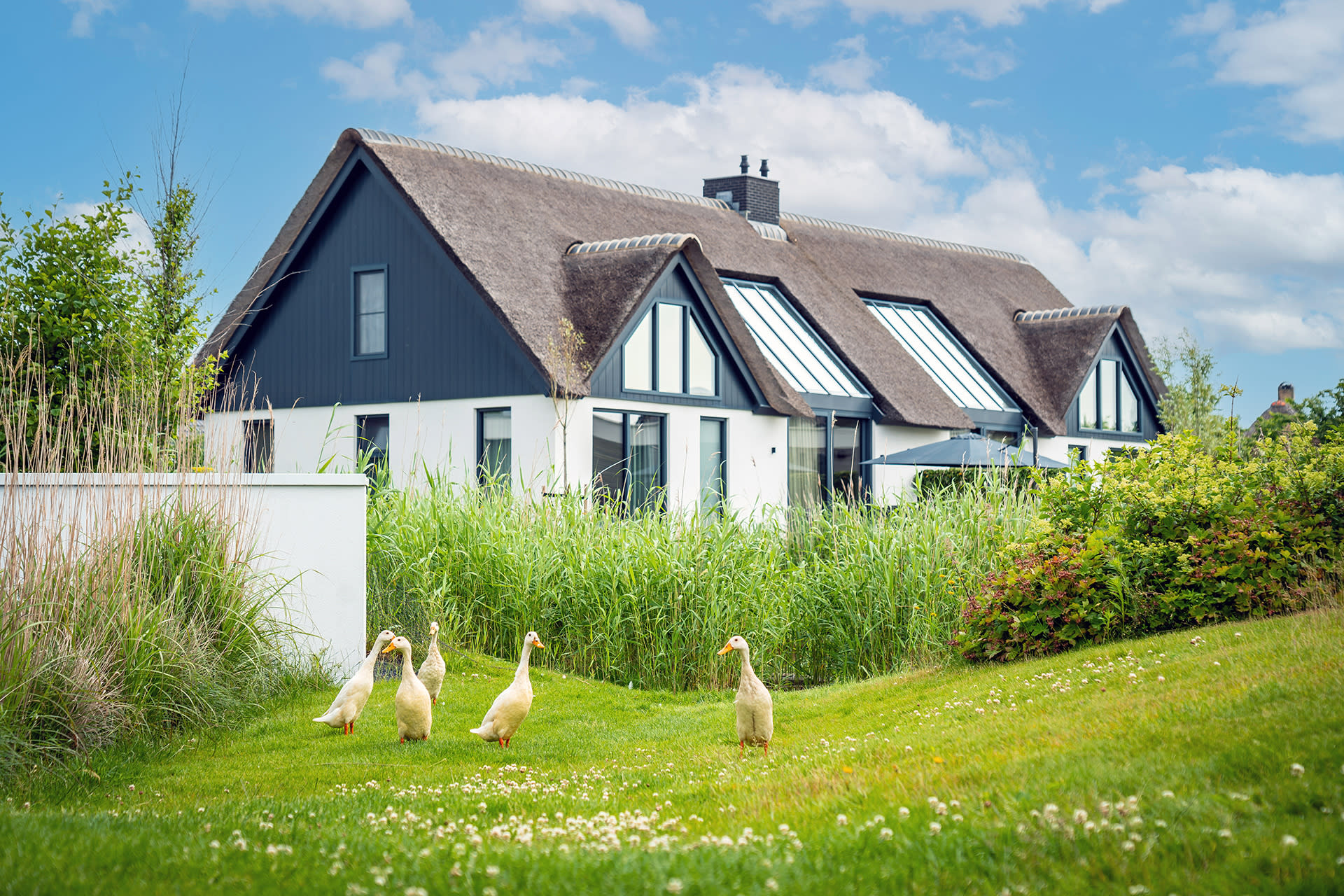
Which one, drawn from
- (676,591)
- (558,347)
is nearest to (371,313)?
(558,347)

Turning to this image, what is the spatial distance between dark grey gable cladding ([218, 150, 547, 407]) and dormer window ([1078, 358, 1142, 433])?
13.6 metres

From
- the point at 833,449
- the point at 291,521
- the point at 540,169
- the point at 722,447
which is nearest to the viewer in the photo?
the point at 291,521

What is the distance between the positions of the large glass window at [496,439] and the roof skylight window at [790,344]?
4.41 meters

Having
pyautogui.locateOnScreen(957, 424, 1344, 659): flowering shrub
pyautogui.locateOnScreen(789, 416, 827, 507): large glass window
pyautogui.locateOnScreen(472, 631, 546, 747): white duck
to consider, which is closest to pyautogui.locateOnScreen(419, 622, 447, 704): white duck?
pyautogui.locateOnScreen(472, 631, 546, 747): white duck

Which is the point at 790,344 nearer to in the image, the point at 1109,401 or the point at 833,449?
the point at 833,449

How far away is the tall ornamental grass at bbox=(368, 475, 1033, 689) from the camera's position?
30.7ft

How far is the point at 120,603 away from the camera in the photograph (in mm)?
6578

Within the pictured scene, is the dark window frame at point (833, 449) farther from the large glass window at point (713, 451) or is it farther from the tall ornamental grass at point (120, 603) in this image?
the tall ornamental grass at point (120, 603)

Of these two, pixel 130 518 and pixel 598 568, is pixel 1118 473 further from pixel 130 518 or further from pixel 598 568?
pixel 130 518

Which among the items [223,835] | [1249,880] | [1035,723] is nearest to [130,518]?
[223,835]

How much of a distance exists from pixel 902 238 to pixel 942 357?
19.0 feet

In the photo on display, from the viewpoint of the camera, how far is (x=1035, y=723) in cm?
548

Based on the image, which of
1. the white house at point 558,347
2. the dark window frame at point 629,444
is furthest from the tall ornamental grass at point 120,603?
the dark window frame at point 629,444

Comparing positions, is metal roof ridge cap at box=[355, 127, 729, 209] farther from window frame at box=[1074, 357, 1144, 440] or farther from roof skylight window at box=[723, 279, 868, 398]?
window frame at box=[1074, 357, 1144, 440]
